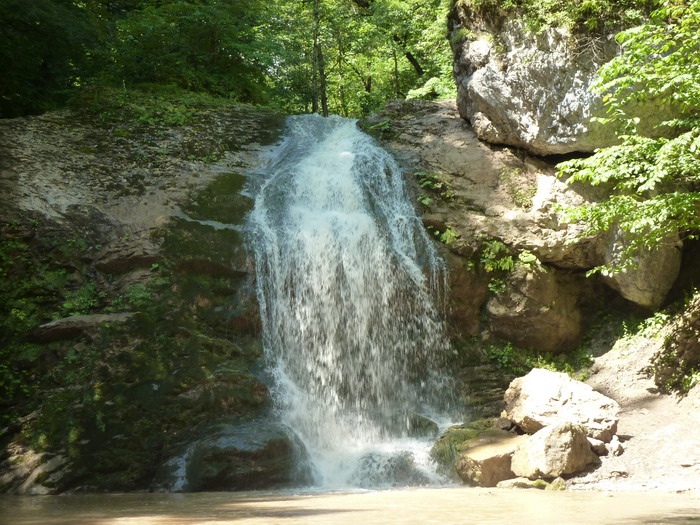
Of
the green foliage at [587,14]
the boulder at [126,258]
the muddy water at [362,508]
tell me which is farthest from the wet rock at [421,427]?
the green foliage at [587,14]

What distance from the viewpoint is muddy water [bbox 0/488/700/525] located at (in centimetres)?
418

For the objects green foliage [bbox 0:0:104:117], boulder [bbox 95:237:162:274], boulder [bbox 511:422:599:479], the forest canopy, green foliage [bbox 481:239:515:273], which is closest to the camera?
boulder [bbox 511:422:599:479]

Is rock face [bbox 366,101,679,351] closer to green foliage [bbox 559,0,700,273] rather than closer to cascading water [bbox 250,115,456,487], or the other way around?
cascading water [bbox 250,115,456,487]

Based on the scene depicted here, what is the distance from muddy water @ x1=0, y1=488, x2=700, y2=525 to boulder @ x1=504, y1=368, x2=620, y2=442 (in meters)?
1.80

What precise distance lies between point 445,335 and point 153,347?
5.12 m

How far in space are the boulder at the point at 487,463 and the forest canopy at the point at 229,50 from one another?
11.3 meters

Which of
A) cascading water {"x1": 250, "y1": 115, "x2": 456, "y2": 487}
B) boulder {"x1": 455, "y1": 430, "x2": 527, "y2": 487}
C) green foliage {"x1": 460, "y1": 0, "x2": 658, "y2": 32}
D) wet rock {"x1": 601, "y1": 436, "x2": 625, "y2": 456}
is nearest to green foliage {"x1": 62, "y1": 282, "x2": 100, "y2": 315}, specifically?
cascading water {"x1": 250, "y1": 115, "x2": 456, "y2": 487}

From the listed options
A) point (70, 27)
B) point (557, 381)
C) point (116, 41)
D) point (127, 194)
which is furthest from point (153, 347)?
point (116, 41)

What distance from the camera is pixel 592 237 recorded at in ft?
36.2

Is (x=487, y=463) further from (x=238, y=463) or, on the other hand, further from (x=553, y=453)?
(x=238, y=463)

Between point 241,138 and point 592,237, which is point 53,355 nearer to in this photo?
point 241,138

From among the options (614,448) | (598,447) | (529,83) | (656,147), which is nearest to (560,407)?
(598,447)

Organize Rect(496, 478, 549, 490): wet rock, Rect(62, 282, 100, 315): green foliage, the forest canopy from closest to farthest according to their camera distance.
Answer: Rect(496, 478, 549, 490): wet rock
Rect(62, 282, 100, 315): green foliage
the forest canopy

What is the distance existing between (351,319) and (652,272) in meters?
5.43
